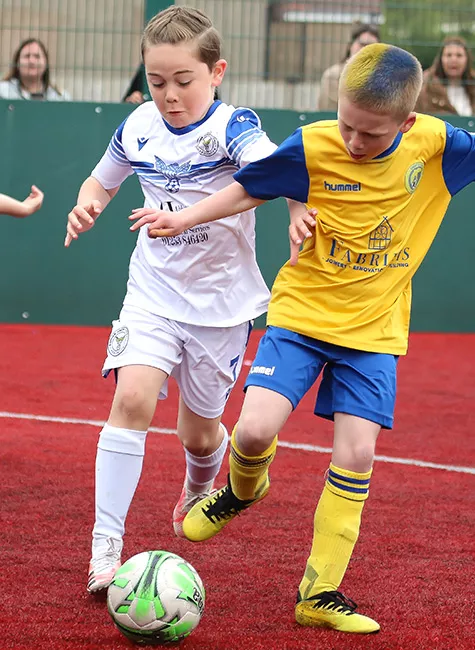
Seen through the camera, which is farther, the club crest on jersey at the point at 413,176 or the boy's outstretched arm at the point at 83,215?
the boy's outstretched arm at the point at 83,215

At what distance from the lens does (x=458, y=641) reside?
359 cm

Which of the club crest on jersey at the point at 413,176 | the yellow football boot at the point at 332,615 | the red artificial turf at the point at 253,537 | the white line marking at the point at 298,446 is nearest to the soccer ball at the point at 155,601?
the red artificial turf at the point at 253,537

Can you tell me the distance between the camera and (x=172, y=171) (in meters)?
4.44

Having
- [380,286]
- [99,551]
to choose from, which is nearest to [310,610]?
[99,551]

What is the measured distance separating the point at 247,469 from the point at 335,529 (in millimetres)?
489

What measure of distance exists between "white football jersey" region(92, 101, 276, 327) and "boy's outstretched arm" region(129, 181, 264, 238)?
0.37 meters

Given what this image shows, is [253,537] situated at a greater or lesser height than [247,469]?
lesser

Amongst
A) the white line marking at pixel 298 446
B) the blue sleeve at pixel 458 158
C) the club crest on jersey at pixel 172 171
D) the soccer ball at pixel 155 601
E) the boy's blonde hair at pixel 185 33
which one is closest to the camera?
the soccer ball at pixel 155 601

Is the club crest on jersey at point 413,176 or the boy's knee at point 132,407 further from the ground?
the club crest on jersey at point 413,176

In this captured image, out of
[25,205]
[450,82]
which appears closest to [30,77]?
[450,82]

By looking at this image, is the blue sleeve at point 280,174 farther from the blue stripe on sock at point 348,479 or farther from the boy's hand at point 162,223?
the blue stripe on sock at point 348,479

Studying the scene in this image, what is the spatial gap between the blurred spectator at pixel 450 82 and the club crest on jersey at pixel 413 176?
7.28 m

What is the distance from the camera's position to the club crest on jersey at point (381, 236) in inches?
156

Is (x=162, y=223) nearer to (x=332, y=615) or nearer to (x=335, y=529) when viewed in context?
(x=335, y=529)
